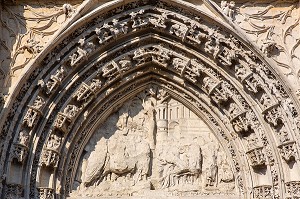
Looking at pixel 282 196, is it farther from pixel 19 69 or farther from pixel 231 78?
pixel 19 69

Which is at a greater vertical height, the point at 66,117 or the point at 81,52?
the point at 81,52

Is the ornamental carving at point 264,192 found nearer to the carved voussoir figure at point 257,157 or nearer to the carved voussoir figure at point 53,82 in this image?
the carved voussoir figure at point 257,157

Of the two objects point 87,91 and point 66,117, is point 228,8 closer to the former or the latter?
point 87,91

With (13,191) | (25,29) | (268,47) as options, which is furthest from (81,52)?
(268,47)

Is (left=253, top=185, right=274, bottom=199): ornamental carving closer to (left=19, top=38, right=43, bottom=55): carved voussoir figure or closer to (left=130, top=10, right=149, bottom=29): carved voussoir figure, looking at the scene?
(left=130, top=10, right=149, bottom=29): carved voussoir figure

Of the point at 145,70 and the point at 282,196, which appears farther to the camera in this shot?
the point at 145,70

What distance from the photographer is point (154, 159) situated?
10.6 m

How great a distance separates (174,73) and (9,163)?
344cm

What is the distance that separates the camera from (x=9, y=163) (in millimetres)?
9422

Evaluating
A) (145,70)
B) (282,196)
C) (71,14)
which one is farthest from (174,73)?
(282,196)

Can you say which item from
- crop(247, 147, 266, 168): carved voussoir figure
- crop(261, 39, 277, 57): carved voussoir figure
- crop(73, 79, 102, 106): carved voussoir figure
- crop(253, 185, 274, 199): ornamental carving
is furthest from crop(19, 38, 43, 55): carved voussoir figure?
crop(253, 185, 274, 199): ornamental carving

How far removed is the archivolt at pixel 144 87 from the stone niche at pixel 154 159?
20 cm

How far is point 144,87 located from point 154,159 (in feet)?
4.61

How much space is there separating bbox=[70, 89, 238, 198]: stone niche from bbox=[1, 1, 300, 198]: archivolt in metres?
0.20
